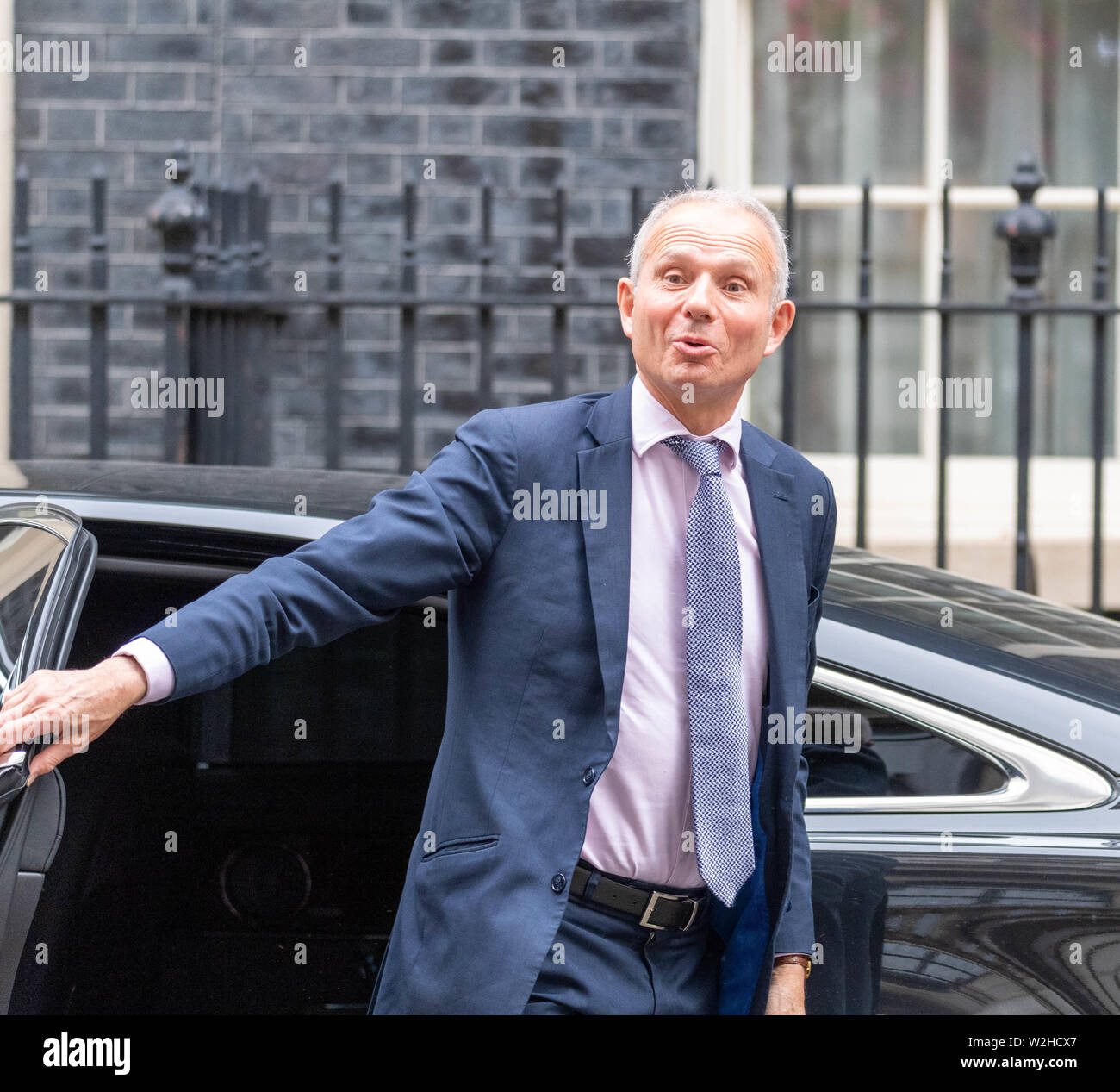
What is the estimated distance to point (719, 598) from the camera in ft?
5.92

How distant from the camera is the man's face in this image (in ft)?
5.94

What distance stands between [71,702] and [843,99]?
207 inches

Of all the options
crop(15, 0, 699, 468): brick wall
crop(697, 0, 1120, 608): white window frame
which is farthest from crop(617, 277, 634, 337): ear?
crop(697, 0, 1120, 608): white window frame

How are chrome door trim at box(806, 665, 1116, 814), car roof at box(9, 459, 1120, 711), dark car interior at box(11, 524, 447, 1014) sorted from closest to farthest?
chrome door trim at box(806, 665, 1116, 814) < car roof at box(9, 459, 1120, 711) < dark car interior at box(11, 524, 447, 1014)

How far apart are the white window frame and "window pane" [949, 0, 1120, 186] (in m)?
0.06

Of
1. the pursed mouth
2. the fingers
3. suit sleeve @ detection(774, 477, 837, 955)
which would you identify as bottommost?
suit sleeve @ detection(774, 477, 837, 955)

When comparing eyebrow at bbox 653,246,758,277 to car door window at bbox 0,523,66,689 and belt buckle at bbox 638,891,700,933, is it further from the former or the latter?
car door window at bbox 0,523,66,689

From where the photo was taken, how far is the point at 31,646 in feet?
6.21

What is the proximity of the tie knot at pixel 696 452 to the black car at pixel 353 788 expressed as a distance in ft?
1.10

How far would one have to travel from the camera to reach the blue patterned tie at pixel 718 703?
5.83 ft
